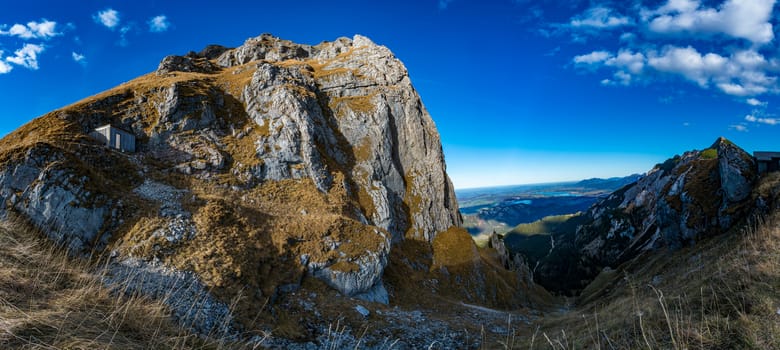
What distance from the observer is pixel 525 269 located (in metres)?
60.8

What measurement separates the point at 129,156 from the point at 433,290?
106 ft

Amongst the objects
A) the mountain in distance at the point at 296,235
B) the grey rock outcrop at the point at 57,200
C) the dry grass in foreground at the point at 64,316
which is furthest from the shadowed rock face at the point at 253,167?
the dry grass in foreground at the point at 64,316

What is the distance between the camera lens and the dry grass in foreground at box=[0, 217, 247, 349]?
3.29 meters

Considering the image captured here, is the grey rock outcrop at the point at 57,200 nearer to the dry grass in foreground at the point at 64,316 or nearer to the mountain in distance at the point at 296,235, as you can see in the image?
the mountain in distance at the point at 296,235

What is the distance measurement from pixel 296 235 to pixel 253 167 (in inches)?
437

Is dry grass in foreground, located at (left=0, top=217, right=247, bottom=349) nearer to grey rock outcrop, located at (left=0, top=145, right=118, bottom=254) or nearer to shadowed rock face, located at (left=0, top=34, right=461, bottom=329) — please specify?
shadowed rock face, located at (left=0, top=34, right=461, bottom=329)

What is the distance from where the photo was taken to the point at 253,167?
32.4 metres

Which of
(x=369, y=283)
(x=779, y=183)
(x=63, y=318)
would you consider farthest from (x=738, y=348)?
(x=779, y=183)

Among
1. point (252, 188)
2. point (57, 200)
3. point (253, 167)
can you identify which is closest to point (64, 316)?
point (57, 200)

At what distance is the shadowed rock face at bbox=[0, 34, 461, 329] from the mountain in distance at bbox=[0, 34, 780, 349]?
174mm

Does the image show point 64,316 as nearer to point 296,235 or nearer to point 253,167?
point 296,235

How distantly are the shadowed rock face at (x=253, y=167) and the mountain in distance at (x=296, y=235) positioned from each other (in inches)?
6.9

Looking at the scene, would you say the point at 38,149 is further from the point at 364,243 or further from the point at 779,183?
the point at 779,183

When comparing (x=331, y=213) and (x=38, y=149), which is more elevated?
(x=38, y=149)
